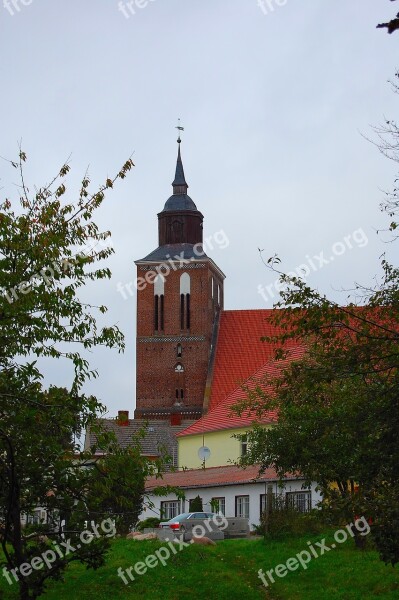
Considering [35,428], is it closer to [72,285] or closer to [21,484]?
[21,484]

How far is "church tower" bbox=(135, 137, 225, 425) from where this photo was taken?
79.4 m

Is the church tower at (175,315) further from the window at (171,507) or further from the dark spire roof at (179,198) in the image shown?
the window at (171,507)

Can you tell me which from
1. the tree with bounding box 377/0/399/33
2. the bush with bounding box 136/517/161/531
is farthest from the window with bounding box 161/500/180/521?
the tree with bounding box 377/0/399/33

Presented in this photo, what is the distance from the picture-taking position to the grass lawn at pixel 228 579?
22469 millimetres

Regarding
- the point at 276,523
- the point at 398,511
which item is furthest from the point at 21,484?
the point at 276,523

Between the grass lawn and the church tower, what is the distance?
52.6 metres

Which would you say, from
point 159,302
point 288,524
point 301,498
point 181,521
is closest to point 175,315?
point 159,302

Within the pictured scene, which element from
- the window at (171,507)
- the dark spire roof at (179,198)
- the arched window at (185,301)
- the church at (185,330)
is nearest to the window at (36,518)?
the window at (171,507)

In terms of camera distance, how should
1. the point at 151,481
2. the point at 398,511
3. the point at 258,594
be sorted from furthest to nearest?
1. the point at 151,481
2. the point at 258,594
3. the point at 398,511

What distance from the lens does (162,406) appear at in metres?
78.9

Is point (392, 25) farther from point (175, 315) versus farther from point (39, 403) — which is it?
point (175, 315)

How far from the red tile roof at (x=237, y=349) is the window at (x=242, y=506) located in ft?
119

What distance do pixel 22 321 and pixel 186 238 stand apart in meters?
67.3

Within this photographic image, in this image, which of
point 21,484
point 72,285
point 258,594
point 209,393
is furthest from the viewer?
point 209,393
